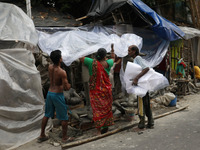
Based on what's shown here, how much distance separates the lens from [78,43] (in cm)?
471

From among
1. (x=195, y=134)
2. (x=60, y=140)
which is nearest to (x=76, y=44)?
(x=60, y=140)

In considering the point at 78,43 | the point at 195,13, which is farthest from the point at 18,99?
→ the point at 195,13

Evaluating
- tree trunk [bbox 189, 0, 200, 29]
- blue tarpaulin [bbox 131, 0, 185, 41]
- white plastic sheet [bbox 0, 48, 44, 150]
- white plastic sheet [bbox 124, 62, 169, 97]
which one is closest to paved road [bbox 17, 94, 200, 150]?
white plastic sheet [bbox 0, 48, 44, 150]

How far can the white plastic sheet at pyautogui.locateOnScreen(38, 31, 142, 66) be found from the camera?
4.45 meters

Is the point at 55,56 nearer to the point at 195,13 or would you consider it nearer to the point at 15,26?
the point at 15,26

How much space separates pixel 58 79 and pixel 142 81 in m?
1.66

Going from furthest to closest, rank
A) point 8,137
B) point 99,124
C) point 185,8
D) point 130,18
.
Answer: point 185,8, point 130,18, point 99,124, point 8,137

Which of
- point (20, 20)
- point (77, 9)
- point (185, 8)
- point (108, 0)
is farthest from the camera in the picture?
point (185, 8)

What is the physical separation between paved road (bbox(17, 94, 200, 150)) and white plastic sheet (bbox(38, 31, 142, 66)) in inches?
68.3

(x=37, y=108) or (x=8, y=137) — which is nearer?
(x=8, y=137)

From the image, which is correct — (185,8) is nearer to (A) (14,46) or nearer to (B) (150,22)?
(B) (150,22)

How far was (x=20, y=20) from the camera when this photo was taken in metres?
4.55

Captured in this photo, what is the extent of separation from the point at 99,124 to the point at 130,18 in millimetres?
4490

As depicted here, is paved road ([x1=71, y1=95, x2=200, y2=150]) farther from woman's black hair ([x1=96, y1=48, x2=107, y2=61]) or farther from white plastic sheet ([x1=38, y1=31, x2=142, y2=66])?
white plastic sheet ([x1=38, y1=31, x2=142, y2=66])
